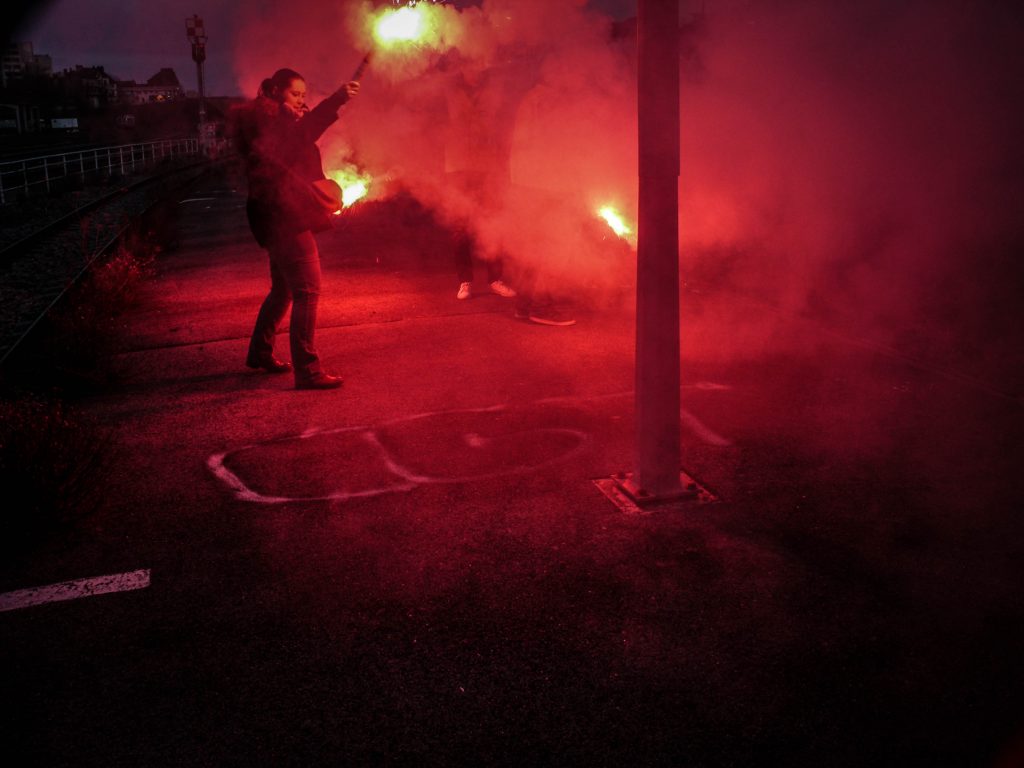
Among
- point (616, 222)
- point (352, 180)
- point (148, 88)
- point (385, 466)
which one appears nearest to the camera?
point (385, 466)

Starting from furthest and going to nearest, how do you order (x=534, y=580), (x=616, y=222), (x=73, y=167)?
1. (x=73, y=167)
2. (x=616, y=222)
3. (x=534, y=580)

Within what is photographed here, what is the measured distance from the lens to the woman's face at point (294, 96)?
5.30 m

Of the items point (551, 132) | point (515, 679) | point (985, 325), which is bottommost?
point (515, 679)

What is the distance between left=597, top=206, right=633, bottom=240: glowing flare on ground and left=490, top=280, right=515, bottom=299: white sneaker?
117cm

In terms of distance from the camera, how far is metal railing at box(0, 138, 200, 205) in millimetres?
24000

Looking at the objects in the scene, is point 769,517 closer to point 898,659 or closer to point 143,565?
point 898,659

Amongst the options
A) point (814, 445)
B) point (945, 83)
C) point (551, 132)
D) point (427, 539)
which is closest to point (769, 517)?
point (814, 445)

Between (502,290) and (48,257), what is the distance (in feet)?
33.1

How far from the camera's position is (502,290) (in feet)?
26.8

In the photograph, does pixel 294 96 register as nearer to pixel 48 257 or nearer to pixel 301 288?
pixel 301 288

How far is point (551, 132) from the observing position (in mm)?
7129

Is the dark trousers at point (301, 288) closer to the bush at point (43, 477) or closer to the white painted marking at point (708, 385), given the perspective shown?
the bush at point (43, 477)

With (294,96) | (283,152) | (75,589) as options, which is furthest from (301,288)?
(75,589)

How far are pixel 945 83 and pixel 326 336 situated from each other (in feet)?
21.7
